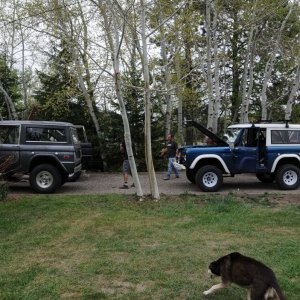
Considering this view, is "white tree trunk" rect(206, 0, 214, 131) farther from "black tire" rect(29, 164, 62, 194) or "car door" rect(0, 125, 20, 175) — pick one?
"car door" rect(0, 125, 20, 175)

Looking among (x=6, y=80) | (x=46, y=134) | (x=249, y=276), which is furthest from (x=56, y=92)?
(x=249, y=276)

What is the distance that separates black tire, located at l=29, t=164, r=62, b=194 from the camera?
12148mm

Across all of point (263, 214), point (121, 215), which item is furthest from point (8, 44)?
point (263, 214)

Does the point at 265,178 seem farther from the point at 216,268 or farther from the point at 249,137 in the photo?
the point at 216,268

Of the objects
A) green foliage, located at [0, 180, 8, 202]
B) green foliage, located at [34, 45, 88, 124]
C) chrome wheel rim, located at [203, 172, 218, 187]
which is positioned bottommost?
green foliage, located at [0, 180, 8, 202]

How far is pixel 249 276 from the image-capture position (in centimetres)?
412

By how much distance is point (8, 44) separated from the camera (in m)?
22.8

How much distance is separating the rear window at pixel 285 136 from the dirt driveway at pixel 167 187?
1581mm

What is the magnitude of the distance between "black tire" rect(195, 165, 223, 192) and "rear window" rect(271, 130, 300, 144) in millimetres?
2068

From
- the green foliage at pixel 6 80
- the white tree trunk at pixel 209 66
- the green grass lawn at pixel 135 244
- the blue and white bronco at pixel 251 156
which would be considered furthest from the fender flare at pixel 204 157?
the green foliage at pixel 6 80

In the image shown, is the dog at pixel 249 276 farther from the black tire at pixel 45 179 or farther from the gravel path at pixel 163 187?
the black tire at pixel 45 179

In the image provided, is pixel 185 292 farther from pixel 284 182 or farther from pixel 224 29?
pixel 224 29

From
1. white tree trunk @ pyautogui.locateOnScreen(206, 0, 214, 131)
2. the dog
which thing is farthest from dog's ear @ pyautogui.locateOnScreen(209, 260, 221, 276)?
white tree trunk @ pyautogui.locateOnScreen(206, 0, 214, 131)

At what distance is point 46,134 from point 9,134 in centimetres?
111
